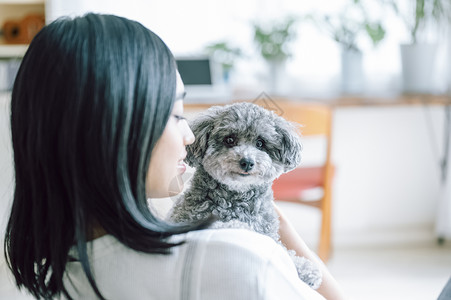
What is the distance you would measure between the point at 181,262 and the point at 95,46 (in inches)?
11.0

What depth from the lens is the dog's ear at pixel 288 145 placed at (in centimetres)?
94

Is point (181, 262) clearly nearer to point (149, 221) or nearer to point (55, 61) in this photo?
point (149, 221)

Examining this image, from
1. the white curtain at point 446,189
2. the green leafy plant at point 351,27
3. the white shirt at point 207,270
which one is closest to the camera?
the white shirt at point 207,270

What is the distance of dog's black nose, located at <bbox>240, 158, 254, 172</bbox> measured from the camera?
2.87ft

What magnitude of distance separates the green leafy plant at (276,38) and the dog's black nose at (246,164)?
221cm

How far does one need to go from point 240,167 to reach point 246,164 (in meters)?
0.01

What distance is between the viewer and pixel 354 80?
10.2 feet

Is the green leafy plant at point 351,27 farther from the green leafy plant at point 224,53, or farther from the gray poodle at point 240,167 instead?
the gray poodle at point 240,167

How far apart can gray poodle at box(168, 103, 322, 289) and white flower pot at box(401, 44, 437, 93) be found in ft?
7.46

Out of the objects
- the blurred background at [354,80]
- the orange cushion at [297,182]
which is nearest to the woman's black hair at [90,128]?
the orange cushion at [297,182]

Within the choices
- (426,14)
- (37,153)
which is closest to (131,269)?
(37,153)

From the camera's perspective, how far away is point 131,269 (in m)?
0.68

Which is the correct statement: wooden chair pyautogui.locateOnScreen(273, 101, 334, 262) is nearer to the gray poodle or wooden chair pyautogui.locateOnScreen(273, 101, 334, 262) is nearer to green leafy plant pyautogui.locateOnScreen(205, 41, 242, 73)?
green leafy plant pyautogui.locateOnScreen(205, 41, 242, 73)

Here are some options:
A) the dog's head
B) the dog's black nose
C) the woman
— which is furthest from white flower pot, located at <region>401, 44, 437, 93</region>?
the woman
